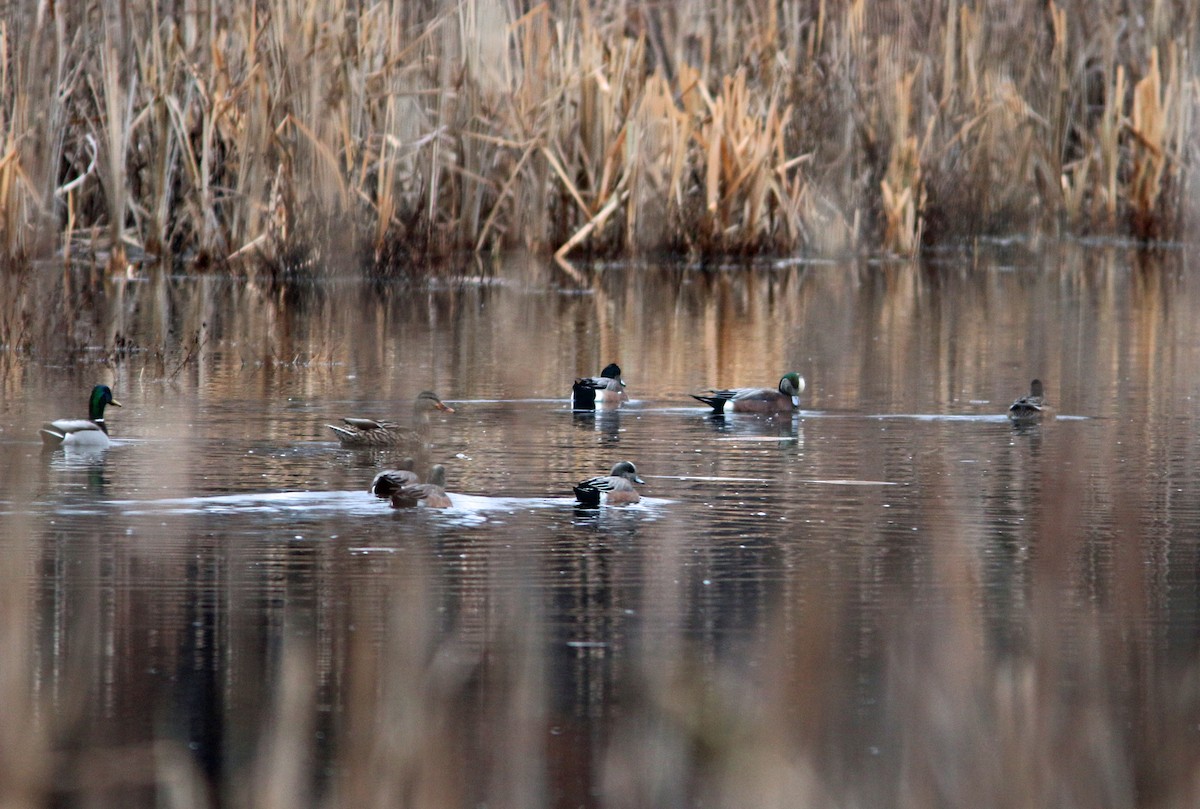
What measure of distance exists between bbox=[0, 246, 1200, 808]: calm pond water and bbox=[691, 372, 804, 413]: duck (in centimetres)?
12

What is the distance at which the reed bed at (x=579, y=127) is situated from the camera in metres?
18.8

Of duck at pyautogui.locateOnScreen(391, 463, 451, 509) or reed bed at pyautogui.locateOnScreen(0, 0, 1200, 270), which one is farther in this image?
reed bed at pyautogui.locateOnScreen(0, 0, 1200, 270)

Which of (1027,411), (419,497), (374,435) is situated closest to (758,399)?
(1027,411)

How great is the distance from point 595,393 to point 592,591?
543cm

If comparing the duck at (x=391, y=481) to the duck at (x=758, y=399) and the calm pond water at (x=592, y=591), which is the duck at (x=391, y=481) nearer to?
the calm pond water at (x=592, y=591)

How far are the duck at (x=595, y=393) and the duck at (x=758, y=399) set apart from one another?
0.42 m

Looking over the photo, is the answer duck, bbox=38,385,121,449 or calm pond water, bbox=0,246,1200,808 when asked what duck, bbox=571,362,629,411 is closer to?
calm pond water, bbox=0,246,1200,808

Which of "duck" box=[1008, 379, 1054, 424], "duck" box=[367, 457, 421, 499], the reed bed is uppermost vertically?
the reed bed

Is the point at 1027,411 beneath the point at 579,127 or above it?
beneath

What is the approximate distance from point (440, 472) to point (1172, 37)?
21.4m

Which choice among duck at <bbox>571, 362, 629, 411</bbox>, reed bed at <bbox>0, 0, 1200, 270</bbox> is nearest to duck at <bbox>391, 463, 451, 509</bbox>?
duck at <bbox>571, 362, 629, 411</bbox>

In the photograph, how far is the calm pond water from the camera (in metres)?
5.21

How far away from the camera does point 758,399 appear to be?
485 inches

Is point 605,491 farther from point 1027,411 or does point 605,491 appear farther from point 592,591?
point 1027,411
